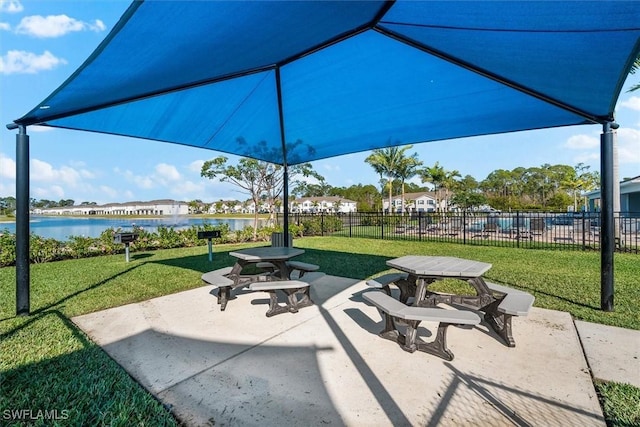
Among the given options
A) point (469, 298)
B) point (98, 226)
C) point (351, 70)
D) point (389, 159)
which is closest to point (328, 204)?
point (389, 159)

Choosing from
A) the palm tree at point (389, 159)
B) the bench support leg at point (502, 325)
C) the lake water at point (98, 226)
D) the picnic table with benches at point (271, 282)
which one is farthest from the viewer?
the palm tree at point (389, 159)

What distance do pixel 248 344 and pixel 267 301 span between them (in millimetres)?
1411

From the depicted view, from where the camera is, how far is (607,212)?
12.6ft

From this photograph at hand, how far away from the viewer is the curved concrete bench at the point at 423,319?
8.41 ft

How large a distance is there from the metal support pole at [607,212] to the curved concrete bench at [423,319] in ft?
8.57

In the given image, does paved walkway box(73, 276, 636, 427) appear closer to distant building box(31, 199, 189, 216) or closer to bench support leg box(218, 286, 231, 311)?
bench support leg box(218, 286, 231, 311)

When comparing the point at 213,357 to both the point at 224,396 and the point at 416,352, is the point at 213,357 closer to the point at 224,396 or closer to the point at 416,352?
the point at 224,396

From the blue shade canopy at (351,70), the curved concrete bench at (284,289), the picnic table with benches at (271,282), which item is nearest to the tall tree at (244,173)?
the blue shade canopy at (351,70)

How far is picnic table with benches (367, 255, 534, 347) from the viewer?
2.95 m

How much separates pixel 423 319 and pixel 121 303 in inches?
167

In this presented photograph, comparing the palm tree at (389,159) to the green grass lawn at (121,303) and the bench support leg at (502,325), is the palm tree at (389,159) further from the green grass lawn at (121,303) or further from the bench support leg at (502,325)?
the bench support leg at (502,325)

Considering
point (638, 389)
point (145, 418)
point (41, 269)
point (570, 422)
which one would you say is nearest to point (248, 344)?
point (145, 418)

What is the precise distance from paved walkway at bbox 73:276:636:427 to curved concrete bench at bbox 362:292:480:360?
0.09 metres

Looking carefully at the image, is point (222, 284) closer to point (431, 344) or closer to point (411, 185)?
point (431, 344)
